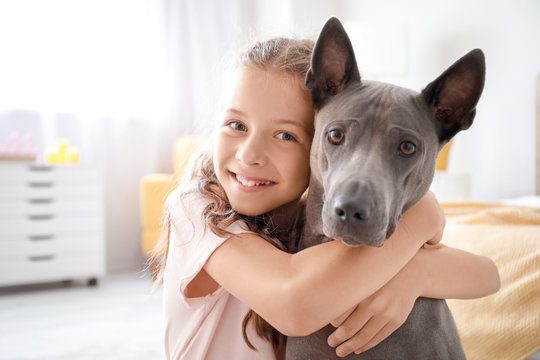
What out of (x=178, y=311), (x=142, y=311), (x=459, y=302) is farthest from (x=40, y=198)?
(x=459, y=302)

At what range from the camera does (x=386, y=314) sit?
0.94 m

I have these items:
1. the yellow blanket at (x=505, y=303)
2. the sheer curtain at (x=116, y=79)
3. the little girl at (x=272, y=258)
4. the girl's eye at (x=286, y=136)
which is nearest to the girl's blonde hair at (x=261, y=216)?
the little girl at (x=272, y=258)

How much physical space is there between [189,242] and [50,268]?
3.16 meters

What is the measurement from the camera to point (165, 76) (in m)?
5.10

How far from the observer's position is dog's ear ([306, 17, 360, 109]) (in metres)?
1.01

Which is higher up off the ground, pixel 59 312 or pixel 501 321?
pixel 501 321

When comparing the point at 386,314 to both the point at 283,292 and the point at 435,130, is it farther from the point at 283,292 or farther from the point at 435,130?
the point at 435,130

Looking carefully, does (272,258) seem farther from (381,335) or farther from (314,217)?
(381,335)

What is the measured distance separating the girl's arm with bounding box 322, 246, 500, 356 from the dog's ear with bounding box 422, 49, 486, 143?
0.27m

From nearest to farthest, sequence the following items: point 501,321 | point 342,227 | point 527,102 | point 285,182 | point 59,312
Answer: point 342,227, point 285,182, point 501,321, point 59,312, point 527,102

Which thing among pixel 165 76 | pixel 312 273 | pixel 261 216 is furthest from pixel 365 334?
pixel 165 76

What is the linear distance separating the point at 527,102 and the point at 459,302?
2.85 meters

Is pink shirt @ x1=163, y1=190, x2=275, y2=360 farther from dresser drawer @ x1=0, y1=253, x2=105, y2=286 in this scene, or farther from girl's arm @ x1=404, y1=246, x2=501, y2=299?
dresser drawer @ x1=0, y1=253, x2=105, y2=286

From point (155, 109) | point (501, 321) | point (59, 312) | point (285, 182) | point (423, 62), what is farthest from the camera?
point (155, 109)
